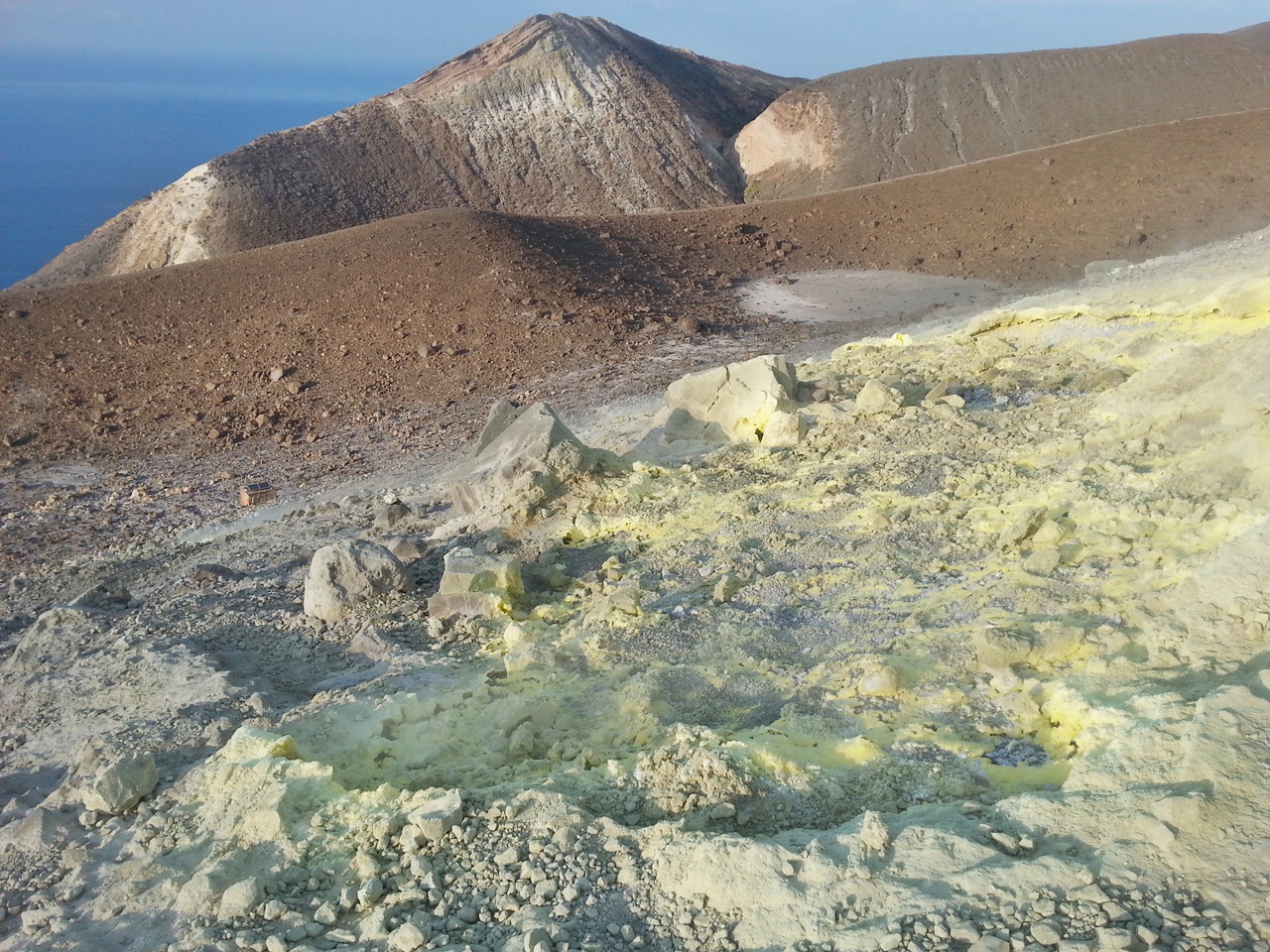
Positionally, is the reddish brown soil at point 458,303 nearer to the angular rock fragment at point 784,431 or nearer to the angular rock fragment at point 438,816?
the angular rock fragment at point 784,431

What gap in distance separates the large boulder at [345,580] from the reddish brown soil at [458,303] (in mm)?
4571

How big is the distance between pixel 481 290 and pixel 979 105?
24.6 m

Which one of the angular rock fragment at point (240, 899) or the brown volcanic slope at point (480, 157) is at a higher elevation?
the brown volcanic slope at point (480, 157)

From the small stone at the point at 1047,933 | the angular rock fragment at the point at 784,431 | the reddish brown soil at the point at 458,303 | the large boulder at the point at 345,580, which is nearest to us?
the small stone at the point at 1047,933

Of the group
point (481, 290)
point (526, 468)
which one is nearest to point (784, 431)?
point (526, 468)

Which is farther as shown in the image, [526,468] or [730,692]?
[526,468]

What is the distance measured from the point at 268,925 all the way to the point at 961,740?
2686 millimetres

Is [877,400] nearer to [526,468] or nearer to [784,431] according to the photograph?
[784,431]

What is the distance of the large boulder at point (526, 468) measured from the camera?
7367 millimetres

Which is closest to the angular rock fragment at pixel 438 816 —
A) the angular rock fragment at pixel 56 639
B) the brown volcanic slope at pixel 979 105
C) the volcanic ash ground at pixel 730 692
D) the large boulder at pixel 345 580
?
the volcanic ash ground at pixel 730 692

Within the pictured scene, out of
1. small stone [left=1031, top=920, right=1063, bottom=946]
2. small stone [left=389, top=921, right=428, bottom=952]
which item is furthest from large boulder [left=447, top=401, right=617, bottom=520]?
small stone [left=1031, top=920, right=1063, bottom=946]

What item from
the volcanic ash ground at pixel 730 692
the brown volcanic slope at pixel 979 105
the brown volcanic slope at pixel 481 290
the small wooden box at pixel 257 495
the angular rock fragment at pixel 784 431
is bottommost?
the small wooden box at pixel 257 495

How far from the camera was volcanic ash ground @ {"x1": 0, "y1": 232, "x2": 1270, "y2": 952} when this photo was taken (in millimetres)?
3170

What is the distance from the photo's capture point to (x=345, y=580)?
6441 millimetres
